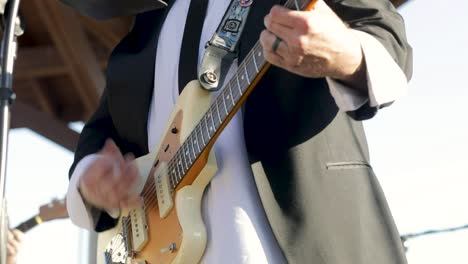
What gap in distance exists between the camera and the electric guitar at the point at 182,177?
1353 millimetres

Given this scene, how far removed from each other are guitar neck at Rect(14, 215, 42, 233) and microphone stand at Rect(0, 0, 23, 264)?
2704 mm

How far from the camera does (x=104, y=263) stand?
1760mm

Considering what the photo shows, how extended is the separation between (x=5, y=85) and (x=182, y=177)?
343 millimetres

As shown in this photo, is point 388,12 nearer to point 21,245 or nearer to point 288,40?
point 288,40

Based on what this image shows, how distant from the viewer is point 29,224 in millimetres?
4129

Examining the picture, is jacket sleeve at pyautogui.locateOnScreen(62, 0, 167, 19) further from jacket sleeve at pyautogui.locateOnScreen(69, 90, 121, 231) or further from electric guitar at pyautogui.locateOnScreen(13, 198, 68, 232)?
electric guitar at pyautogui.locateOnScreen(13, 198, 68, 232)

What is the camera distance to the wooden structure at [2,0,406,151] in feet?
15.7

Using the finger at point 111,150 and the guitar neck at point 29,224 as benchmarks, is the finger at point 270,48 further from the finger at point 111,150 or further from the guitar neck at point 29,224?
the guitar neck at point 29,224

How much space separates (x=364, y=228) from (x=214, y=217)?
26 cm

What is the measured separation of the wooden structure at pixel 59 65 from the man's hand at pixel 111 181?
2694mm

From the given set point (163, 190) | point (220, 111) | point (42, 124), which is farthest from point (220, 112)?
point (42, 124)

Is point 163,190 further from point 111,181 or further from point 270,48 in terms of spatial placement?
point 270,48

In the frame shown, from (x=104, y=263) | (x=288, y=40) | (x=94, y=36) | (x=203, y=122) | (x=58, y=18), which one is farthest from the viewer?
(x=94, y=36)

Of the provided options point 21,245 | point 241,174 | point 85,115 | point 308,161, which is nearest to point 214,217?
point 241,174
